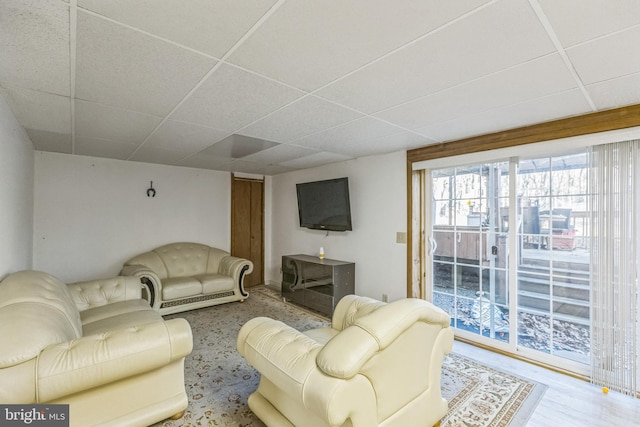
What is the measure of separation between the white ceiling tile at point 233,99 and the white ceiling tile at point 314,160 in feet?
5.24

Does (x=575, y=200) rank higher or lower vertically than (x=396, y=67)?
lower

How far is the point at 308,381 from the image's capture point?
1324 millimetres

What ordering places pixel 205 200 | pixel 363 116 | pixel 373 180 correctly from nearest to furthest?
pixel 363 116, pixel 373 180, pixel 205 200

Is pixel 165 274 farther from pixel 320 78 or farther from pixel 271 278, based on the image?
pixel 320 78

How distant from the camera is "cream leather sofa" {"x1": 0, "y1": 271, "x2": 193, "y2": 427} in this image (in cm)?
135

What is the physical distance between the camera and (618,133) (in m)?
2.26

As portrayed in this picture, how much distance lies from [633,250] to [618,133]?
93 cm

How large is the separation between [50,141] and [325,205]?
11.6ft

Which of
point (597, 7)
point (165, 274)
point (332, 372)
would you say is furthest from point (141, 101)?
point (165, 274)

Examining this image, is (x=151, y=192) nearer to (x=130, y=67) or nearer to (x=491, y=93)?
(x=130, y=67)

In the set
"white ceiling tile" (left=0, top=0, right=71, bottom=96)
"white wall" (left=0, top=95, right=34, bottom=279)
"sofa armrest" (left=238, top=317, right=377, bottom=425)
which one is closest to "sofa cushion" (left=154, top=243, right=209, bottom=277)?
"white wall" (left=0, top=95, right=34, bottom=279)

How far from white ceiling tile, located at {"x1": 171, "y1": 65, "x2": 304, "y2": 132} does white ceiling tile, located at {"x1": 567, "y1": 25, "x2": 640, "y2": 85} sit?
5.35ft

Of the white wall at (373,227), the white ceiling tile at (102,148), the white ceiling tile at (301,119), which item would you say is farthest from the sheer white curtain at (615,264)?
the white ceiling tile at (102,148)

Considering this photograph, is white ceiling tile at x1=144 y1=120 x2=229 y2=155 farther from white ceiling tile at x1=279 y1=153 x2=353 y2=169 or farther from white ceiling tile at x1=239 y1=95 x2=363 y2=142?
white ceiling tile at x1=279 y1=153 x2=353 y2=169
